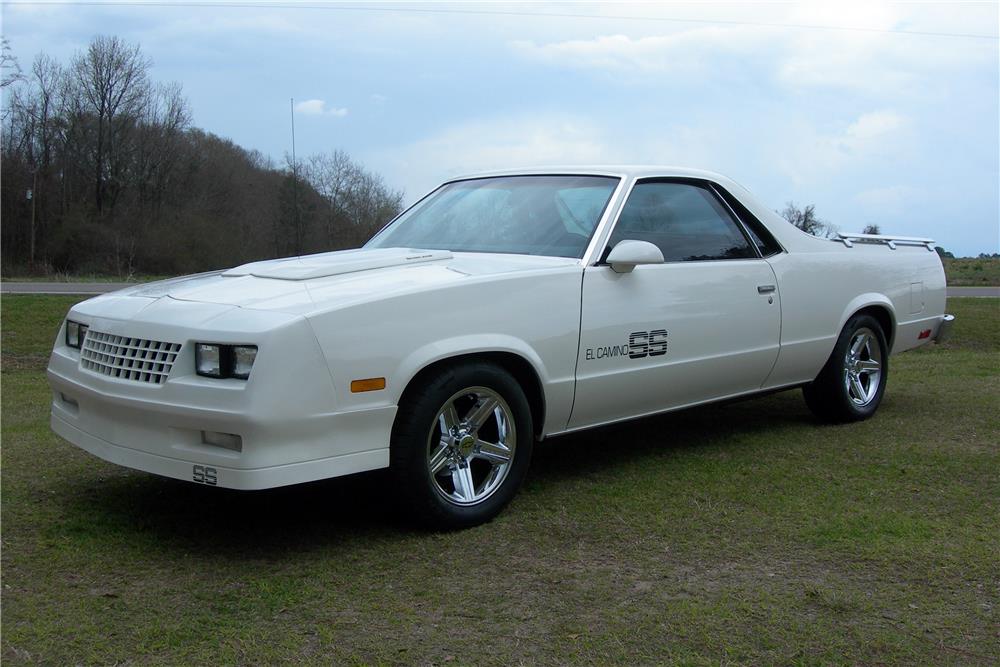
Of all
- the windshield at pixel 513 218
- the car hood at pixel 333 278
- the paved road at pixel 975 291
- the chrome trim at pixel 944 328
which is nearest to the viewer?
the car hood at pixel 333 278

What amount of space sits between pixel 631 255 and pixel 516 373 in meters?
0.80

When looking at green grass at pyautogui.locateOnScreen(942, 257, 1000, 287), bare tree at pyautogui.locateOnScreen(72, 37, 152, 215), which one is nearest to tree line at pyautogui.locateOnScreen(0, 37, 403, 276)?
bare tree at pyautogui.locateOnScreen(72, 37, 152, 215)

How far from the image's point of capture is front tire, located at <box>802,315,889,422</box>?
19.7 ft

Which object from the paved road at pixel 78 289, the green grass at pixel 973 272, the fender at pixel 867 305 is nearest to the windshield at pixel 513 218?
the fender at pixel 867 305

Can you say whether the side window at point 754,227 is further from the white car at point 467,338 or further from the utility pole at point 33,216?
the utility pole at point 33,216

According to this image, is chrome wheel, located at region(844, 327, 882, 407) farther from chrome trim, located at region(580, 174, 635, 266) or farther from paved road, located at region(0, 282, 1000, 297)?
paved road, located at region(0, 282, 1000, 297)

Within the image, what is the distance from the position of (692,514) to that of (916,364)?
651cm

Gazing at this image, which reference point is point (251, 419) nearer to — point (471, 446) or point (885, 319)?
point (471, 446)

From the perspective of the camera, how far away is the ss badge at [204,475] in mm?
3449

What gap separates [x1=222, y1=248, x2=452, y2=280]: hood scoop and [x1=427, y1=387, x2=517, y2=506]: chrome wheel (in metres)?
0.77

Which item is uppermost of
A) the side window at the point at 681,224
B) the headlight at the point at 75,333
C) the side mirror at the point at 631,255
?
the side window at the point at 681,224

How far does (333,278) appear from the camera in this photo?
4.00 metres

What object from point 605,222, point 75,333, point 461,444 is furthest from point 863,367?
point 75,333

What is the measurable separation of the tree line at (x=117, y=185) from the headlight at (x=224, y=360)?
3481 centimetres
